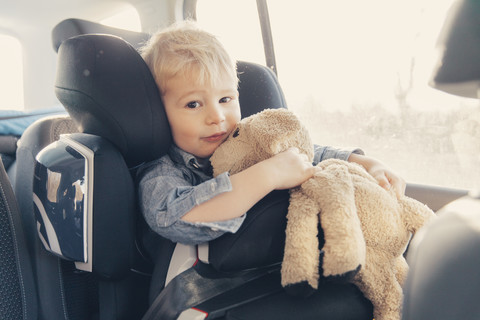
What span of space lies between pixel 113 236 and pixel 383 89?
3.99 ft

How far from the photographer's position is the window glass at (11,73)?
2778 mm

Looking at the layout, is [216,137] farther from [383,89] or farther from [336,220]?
[383,89]

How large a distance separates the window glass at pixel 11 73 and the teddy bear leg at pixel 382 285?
2.87 meters

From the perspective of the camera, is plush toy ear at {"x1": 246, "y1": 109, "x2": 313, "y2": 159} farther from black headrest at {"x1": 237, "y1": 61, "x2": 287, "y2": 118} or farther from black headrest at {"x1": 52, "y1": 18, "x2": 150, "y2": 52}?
black headrest at {"x1": 52, "y1": 18, "x2": 150, "y2": 52}

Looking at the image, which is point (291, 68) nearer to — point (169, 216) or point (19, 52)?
point (169, 216)

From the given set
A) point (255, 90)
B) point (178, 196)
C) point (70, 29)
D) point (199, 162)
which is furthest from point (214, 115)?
point (70, 29)

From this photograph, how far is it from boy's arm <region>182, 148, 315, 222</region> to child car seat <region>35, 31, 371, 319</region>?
0.03 m

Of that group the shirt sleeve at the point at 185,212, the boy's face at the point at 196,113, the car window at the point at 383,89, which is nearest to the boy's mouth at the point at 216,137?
the boy's face at the point at 196,113

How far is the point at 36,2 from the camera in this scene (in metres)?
2.51

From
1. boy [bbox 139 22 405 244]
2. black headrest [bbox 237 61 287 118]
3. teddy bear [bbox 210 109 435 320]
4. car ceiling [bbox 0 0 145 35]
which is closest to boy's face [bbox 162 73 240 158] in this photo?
boy [bbox 139 22 405 244]

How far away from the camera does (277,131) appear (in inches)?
33.8

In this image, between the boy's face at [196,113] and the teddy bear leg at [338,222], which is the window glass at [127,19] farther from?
the teddy bear leg at [338,222]

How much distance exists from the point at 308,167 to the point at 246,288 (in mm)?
306

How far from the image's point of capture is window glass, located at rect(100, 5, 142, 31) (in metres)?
2.51
